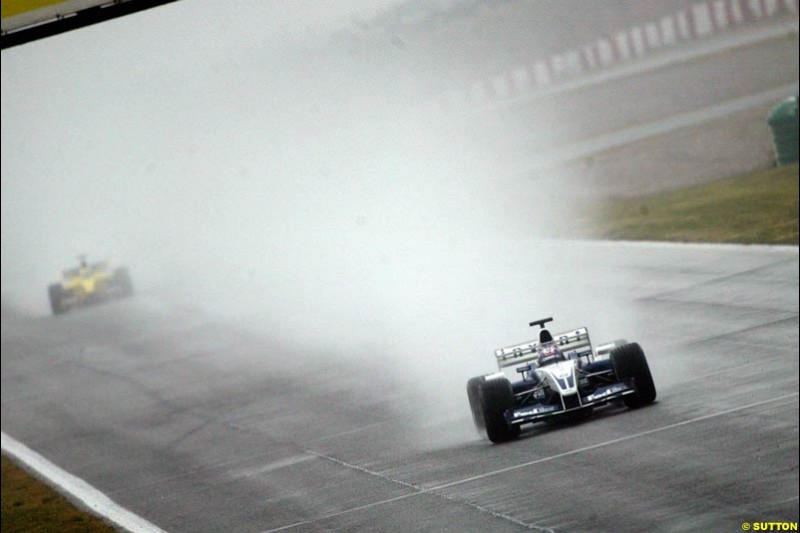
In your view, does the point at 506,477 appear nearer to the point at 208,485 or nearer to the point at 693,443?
the point at 693,443

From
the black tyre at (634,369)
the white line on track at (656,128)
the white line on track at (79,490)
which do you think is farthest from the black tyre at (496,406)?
the white line on track at (656,128)

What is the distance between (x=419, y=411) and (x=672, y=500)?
23.6 ft

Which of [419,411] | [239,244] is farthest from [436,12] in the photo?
[419,411]

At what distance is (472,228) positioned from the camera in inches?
1503

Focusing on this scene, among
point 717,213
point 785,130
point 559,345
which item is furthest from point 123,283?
point 559,345

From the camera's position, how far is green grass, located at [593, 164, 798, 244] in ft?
88.4

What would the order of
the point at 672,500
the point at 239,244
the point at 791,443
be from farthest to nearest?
the point at 239,244 < the point at 791,443 < the point at 672,500

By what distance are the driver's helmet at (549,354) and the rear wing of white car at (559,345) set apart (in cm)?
9

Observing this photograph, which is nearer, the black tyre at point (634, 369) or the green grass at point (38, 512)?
the black tyre at point (634, 369)

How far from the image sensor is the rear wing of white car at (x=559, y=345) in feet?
51.3

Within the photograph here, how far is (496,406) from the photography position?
49.0 feet

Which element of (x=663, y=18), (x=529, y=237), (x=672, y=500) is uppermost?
(x=663, y=18)

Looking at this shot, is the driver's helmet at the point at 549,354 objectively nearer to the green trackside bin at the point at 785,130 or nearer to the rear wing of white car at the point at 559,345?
the rear wing of white car at the point at 559,345

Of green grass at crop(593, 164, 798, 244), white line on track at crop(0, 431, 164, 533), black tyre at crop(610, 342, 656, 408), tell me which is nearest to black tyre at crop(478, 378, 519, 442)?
black tyre at crop(610, 342, 656, 408)
